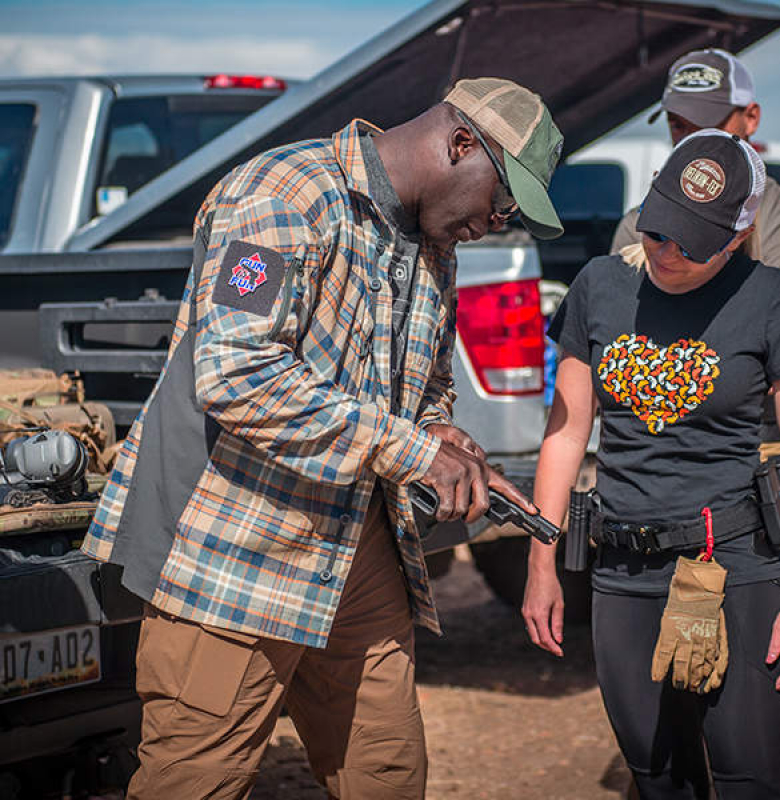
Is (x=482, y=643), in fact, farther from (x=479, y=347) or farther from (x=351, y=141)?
(x=351, y=141)

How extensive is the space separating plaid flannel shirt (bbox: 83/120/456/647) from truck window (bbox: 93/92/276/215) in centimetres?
246

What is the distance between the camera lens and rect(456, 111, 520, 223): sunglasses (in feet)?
7.88

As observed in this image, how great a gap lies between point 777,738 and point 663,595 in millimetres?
387

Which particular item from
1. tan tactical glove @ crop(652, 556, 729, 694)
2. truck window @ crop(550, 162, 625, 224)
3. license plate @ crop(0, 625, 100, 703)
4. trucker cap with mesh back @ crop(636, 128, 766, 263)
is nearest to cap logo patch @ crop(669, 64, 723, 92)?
trucker cap with mesh back @ crop(636, 128, 766, 263)

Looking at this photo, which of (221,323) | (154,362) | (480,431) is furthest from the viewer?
(480,431)

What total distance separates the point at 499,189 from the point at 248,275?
581 millimetres

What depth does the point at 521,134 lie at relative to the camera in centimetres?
239

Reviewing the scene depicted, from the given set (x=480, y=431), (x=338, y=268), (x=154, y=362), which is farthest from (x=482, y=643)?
(x=338, y=268)

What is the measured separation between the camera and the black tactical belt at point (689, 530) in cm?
267

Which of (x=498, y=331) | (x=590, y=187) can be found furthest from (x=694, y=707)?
(x=590, y=187)

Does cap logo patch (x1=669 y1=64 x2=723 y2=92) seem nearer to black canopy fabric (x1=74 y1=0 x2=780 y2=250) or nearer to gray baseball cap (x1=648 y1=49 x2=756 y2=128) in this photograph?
gray baseball cap (x1=648 y1=49 x2=756 y2=128)

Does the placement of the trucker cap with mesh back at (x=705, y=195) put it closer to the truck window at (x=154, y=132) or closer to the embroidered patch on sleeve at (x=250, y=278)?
the embroidered patch on sleeve at (x=250, y=278)

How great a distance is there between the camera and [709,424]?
269 centimetres

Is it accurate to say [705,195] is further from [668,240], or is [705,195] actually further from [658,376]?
[658,376]
